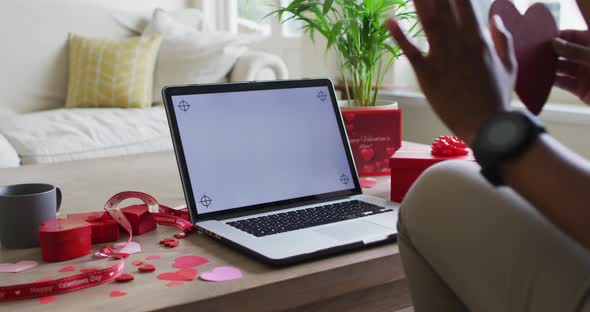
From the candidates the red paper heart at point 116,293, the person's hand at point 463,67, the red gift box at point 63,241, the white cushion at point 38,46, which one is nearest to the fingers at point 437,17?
the person's hand at point 463,67

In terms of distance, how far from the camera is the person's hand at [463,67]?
1.54 feet

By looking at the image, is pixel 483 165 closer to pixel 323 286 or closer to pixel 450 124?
pixel 450 124

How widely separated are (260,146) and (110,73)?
7.09ft

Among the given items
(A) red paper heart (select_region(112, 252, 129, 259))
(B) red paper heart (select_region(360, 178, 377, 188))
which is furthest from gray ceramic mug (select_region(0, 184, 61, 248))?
(B) red paper heart (select_region(360, 178, 377, 188))

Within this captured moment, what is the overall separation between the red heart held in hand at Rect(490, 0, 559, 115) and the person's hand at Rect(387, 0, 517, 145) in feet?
0.99

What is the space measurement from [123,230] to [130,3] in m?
3.20

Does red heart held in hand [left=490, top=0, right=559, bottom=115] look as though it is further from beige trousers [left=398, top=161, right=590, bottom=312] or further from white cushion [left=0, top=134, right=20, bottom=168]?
white cushion [left=0, top=134, right=20, bottom=168]

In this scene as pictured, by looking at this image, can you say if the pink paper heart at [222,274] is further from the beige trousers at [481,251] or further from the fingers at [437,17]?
the fingers at [437,17]

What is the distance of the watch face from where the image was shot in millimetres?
454

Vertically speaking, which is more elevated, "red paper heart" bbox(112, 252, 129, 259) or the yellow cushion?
the yellow cushion

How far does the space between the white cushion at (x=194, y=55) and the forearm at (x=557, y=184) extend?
2.62 meters

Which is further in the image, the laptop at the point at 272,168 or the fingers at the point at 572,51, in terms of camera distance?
the laptop at the point at 272,168

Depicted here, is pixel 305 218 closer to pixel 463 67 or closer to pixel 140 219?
pixel 140 219

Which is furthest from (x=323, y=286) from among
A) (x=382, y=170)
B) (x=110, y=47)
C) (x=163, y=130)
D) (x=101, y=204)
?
(x=110, y=47)
